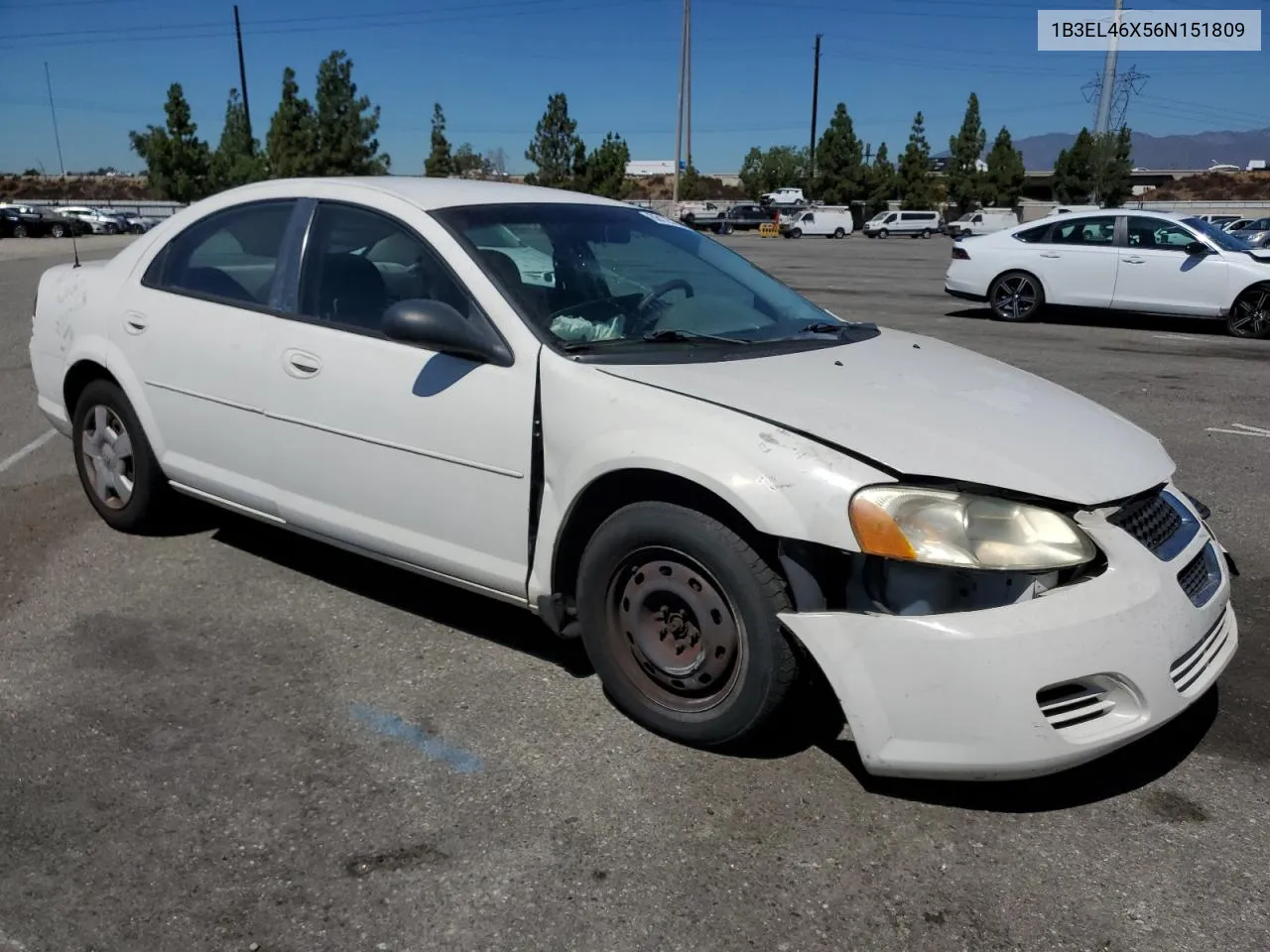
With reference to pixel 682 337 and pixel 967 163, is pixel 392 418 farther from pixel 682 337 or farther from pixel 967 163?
pixel 967 163

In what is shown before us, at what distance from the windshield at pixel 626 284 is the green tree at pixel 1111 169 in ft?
203

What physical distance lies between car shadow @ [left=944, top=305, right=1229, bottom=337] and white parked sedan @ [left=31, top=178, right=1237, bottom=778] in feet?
34.3

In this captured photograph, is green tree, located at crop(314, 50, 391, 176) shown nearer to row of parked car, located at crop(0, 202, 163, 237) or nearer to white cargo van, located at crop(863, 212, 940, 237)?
row of parked car, located at crop(0, 202, 163, 237)

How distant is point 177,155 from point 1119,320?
50.1 metres

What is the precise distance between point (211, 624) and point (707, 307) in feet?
6.99

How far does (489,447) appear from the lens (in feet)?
10.8

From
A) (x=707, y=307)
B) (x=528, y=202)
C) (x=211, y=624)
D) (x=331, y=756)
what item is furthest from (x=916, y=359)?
(x=211, y=624)

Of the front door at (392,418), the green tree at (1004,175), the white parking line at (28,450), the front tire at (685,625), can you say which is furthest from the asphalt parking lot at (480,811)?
the green tree at (1004,175)

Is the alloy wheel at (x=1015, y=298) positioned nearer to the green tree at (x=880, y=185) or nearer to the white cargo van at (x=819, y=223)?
the white cargo van at (x=819, y=223)

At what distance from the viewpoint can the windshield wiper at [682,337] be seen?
3451 millimetres

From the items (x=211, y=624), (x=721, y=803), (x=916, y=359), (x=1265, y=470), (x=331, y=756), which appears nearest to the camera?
(x=721, y=803)

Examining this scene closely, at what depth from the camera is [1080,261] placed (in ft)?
43.1

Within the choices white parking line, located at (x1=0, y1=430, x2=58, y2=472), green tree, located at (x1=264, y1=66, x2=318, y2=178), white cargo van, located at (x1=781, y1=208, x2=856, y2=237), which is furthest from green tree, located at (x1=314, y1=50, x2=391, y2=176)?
white parking line, located at (x1=0, y1=430, x2=58, y2=472)

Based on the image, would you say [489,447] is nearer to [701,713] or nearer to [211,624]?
[701,713]
